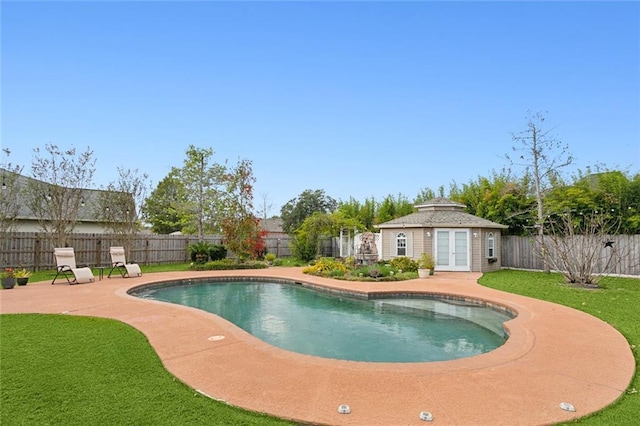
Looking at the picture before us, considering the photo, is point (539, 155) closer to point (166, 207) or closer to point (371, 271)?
point (371, 271)

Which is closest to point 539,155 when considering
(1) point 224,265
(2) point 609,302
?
(2) point 609,302

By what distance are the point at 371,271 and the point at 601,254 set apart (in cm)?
837

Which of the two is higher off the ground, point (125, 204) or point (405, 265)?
point (125, 204)

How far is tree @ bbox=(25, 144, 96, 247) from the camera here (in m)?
15.1

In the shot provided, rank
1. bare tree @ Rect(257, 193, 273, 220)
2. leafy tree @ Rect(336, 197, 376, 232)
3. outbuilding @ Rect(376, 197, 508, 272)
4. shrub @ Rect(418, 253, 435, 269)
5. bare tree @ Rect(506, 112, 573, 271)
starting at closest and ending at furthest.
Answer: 1. shrub @ Rect(418, 253, 435, 269)
2. outbuilding @ Rect(376, 197, 508, 272)
3. bare tree @ Rect(506, 112, 573, 271)
4. leafy tree @ Rect(336, 197, 376, 232)
5. bare tree @ Rect(257, 193, 273, 220)

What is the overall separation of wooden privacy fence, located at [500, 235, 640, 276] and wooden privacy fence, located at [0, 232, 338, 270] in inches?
402

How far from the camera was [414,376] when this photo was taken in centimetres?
390

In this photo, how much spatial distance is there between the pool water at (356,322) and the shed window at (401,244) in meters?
6.42

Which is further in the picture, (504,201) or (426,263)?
(504,201)

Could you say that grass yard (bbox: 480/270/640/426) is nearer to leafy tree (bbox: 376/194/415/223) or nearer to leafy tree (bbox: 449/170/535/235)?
leafy tree (bbox: 449/170/535/235)

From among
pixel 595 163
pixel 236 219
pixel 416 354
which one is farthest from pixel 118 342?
pixel 595 163

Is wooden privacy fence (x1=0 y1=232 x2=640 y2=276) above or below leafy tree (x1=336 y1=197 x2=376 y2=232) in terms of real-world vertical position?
below

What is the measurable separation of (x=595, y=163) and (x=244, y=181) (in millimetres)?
16561

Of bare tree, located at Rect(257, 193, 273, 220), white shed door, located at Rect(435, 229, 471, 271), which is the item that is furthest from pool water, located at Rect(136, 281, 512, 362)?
bare tree, located at Rect(257, 193, 273, 220)
